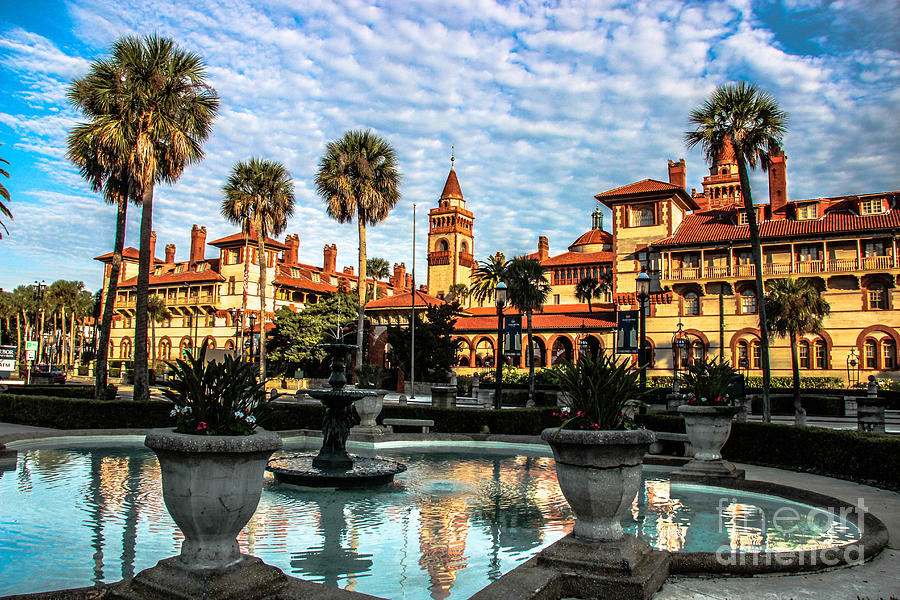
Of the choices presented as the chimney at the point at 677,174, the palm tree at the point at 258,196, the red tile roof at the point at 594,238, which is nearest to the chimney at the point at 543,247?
the red tile roof at the point at 594,238

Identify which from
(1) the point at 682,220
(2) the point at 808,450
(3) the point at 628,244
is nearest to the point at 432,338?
(3) the point at 628,244

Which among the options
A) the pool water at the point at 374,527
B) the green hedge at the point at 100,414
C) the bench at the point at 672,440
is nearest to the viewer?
the pool water at the point at 374,527

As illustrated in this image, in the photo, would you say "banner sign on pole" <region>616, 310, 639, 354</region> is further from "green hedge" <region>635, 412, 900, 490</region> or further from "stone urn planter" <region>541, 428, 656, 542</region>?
"stone urn planter" <region>541, 428, 656, 542</region>

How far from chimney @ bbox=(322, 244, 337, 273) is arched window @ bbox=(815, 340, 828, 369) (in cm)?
6430

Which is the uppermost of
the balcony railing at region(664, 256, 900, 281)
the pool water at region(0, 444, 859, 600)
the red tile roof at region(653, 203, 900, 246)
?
the red tile roof at region(653, 203, 900, 246)

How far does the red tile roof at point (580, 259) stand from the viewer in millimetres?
75375

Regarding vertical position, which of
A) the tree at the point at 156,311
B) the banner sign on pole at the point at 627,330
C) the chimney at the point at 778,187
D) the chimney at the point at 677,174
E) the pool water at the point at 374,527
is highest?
the chimney at the point at 677,174

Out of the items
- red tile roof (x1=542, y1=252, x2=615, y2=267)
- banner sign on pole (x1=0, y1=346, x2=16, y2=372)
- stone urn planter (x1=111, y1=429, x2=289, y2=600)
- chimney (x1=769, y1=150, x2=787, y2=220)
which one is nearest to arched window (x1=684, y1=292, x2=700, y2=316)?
A: chimney (x1=769, y1=150, x2=787, y2=220)

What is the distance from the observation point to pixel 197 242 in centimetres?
8306

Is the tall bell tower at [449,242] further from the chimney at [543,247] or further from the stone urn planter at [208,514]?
the stone urn planter at [208,514]

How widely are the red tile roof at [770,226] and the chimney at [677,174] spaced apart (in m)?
9.52

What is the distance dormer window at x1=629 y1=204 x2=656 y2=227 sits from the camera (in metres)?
59.7

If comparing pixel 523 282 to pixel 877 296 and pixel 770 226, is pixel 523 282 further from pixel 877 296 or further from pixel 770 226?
pixel 877 296

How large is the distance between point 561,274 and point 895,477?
69.7m
